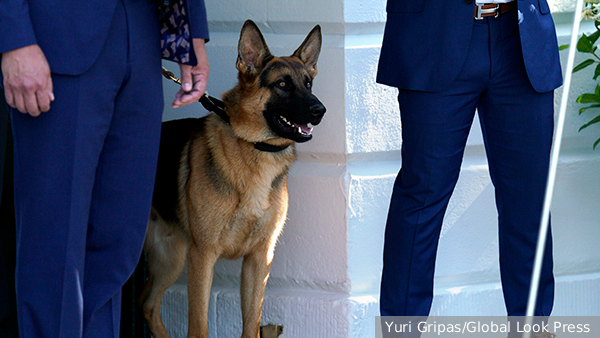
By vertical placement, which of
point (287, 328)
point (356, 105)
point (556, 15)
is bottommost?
point (287, 328)

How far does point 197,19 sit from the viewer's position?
2.05m

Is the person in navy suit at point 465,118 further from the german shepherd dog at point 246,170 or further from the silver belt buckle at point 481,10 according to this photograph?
the german shepherd dog at point 246,170

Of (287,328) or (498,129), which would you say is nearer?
(498,129)

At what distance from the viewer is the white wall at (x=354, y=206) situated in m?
3.23

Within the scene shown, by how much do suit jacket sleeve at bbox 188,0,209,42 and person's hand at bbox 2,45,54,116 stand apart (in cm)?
52

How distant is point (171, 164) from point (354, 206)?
2.96ft

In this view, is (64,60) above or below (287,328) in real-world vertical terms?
above

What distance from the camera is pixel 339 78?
3207mm

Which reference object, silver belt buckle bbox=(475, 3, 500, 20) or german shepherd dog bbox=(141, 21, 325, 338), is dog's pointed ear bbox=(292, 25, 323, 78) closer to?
german shepherd dog bbox=(141, 21, 325, 338)

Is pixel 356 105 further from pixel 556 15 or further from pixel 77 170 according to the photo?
pixel 77 170

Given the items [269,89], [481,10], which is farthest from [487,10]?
[269,89]

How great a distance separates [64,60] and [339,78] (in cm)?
173

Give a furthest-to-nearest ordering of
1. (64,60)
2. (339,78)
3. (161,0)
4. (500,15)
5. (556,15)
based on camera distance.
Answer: (556,15) → (339,78) → (500,15) → (161,0) → (64,60)

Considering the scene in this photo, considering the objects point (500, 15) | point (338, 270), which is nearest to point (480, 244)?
point (338, 270)
